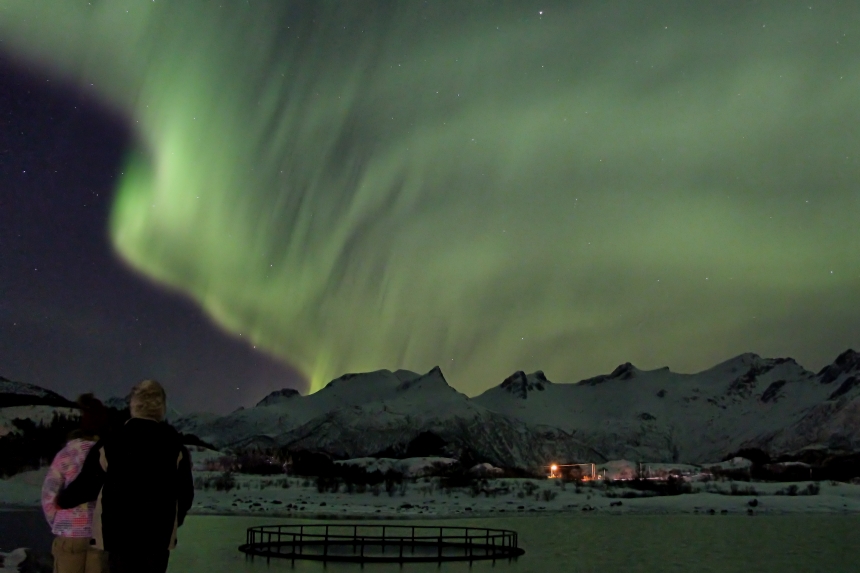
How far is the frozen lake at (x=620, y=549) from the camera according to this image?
133 ft

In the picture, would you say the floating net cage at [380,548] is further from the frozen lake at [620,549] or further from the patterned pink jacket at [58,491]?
the patterned pink jacket at [58,491]

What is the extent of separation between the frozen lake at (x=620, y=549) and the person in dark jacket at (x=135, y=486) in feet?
92.9

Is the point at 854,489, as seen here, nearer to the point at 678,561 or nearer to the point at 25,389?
the point at 678,561

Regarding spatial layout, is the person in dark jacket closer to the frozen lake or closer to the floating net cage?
the frozen lake

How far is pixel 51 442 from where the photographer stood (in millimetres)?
81438

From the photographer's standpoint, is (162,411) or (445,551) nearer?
(162,411)

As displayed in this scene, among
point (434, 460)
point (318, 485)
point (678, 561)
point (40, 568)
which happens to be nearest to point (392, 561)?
point (678, 561)

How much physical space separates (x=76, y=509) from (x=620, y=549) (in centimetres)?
5001

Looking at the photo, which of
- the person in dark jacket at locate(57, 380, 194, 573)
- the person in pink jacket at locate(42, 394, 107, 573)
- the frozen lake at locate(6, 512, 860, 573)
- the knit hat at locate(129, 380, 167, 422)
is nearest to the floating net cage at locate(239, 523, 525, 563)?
the frozen lake at locate(6, 512, 860, 573)

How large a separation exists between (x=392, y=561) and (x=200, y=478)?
297ft

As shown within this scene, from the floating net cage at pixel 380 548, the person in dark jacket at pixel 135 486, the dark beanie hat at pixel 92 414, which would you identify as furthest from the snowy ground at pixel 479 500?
the person in dark jacket at pixel 135 486

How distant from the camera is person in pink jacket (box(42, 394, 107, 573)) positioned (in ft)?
32.1

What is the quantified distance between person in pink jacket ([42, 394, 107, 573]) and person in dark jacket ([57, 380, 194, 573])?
49cm

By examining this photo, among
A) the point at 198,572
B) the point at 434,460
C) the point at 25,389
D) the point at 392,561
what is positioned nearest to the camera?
the point at 198,572
